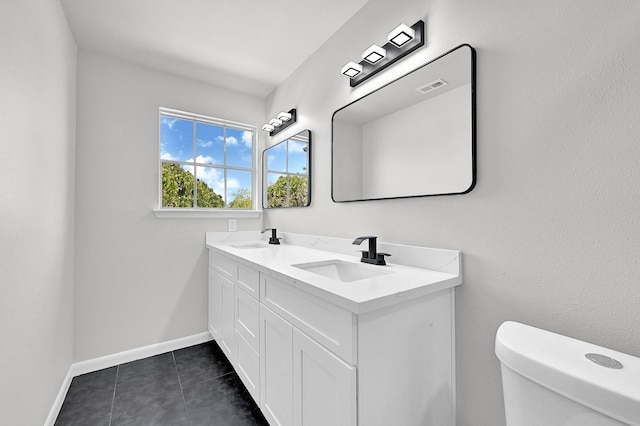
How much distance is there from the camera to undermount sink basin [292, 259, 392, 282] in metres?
1.42

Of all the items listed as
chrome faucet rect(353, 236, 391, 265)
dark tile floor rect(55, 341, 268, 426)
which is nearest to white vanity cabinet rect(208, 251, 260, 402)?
dark tile floor rect(55, 341, 268, 426)

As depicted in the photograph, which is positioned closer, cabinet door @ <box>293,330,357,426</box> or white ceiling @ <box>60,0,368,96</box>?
cabinet door @ <box>293,330,357,426</box>

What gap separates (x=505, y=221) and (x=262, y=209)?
222 centimetres

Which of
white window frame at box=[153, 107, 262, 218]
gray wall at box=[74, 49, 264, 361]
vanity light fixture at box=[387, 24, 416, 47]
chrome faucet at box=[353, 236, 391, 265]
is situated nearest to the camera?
vanity light fixture at box=[387, 24, 416, 47]

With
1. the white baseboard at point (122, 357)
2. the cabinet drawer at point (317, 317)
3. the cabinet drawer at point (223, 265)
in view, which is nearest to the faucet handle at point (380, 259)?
the cabinet drawer at point (317, 317)

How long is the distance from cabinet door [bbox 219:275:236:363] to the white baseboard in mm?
473

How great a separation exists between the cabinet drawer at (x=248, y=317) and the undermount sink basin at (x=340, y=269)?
359mm

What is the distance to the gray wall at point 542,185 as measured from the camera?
30.9 inches

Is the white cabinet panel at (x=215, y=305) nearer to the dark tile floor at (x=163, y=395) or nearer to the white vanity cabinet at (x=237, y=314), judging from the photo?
the white vanity cabinet at (x=237, y=314)

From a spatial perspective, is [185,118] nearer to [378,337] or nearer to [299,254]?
[299,254]

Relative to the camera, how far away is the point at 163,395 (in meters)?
1.75

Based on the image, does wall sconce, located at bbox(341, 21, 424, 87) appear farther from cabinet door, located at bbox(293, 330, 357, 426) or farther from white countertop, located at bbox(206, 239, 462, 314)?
cabinet door, located at bbox(293, 330, 357, 426)

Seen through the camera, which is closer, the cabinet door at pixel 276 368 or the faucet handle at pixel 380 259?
the cabinet door at pixel 276 368

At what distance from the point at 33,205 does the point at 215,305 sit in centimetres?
138
